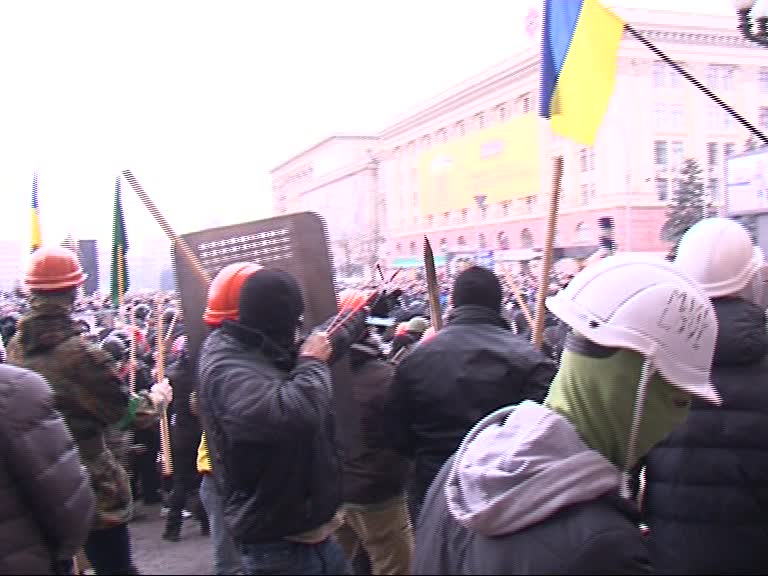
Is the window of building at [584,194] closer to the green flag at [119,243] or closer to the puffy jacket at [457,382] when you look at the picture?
the green flag at [119,243]

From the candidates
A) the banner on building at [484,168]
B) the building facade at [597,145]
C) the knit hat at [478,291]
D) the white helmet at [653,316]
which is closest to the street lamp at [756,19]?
the knit hat at [478,291]

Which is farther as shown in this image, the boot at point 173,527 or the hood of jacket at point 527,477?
the boot at point 173,527

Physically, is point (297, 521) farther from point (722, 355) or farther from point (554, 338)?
point (554, 338)

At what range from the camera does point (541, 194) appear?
192 ft

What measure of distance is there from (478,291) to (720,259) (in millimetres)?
1054

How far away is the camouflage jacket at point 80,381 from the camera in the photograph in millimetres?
3051

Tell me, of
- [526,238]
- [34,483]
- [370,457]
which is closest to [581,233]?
[526,238]

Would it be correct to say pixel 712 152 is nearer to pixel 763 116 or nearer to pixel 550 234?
pixel 763 116

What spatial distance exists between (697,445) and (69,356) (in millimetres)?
2337

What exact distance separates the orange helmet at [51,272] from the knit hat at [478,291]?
165 centimetres

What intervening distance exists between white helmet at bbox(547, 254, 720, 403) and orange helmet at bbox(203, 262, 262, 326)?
1.57 metres

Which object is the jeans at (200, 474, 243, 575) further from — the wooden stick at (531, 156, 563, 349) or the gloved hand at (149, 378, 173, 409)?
the wooden stick at (531, 156, 563, 349)

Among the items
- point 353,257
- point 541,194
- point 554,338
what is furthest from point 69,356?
point 353,257

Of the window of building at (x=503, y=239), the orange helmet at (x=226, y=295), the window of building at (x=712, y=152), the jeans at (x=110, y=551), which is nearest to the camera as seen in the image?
the orange helmet at (x=226, y=295)
